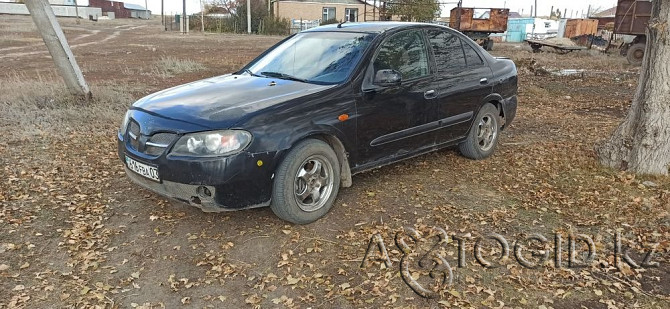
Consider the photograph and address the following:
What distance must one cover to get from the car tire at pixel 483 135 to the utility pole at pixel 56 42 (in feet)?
22.1

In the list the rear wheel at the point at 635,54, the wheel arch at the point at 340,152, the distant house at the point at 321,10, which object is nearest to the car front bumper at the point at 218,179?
the wheel arch at the point at 340,152

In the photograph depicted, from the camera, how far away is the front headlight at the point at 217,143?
136 inches

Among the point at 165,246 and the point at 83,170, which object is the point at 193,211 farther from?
the point at 83,170

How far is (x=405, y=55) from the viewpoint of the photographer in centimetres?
472

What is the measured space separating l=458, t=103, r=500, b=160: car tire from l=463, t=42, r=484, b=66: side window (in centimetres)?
51

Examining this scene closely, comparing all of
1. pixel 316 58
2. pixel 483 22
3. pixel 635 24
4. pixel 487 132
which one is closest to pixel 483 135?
pixel 487 132

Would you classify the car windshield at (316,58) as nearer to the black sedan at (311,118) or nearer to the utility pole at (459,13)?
the black sedan at (311,118)

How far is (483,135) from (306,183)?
273 centimetres

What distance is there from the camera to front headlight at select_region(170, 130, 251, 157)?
11.4 feet

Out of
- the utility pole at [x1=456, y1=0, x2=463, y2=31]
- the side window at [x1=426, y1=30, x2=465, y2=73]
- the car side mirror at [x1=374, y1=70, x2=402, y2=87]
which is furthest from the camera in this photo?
the utility pole at [x1=456, y1=0, x2=463, y2=31]

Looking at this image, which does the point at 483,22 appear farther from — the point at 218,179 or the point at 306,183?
the point at 218,179

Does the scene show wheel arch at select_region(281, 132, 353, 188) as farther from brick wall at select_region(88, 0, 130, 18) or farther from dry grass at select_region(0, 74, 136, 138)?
brick wall at select_region(88, 0, 130, 18)

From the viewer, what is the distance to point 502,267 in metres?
3.40

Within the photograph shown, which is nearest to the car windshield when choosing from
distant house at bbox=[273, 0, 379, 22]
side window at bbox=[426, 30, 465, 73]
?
side window at bbox=[426, 30, 465, 73]
